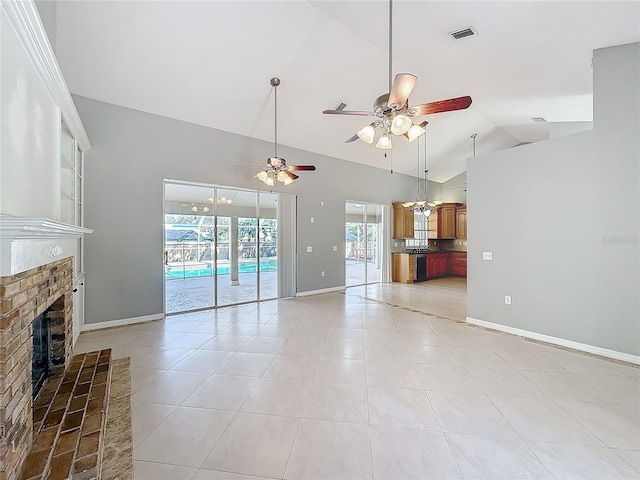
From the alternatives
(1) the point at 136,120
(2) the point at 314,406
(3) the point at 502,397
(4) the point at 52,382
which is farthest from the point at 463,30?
(4) the point at 52,382

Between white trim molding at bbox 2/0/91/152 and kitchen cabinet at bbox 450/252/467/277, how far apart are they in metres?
10.9

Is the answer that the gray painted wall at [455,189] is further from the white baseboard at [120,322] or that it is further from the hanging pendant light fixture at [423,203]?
the white baseboard at [120,322]

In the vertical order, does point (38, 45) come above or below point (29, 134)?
above

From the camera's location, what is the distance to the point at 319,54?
4312 millimetres

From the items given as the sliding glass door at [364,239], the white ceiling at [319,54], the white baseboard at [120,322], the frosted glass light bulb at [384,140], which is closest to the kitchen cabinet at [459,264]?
the sliding glass door at [364,239]

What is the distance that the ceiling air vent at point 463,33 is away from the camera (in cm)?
330

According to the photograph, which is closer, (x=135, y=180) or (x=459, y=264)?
(x=135, y=180)

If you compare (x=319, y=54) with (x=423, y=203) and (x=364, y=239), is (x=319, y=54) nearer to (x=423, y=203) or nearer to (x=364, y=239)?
(x=423, y=203)

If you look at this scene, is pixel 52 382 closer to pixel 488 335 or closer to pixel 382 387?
pixel 382 387

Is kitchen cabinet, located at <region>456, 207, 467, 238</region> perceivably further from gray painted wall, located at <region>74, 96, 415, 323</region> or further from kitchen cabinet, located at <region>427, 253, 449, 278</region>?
gray painted wall, located at <region>74, 96, 415, 323</region>

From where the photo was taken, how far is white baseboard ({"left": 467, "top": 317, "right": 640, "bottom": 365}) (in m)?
3.27

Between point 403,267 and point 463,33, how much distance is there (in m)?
6.64

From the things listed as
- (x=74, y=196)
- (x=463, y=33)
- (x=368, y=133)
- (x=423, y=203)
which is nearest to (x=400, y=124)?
(x=368, y=133)

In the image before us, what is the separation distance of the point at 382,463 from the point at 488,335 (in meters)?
3.17
